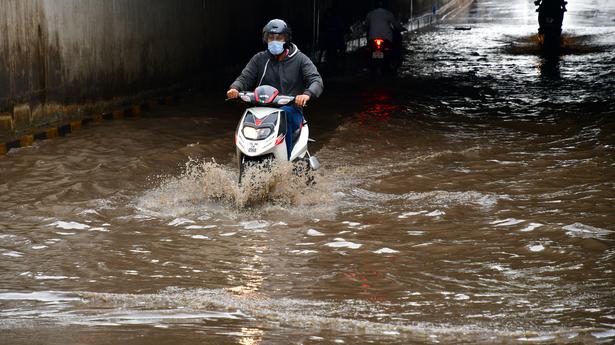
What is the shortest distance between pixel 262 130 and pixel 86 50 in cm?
585

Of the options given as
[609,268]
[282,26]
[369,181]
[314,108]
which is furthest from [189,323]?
[314,108]

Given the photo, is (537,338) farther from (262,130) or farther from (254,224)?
(262,130)

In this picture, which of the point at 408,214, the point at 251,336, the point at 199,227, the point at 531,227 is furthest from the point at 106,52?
the point at 251,336

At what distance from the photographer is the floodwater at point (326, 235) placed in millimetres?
5668

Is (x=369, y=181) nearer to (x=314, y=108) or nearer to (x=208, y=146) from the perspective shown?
(x=208, y=146)

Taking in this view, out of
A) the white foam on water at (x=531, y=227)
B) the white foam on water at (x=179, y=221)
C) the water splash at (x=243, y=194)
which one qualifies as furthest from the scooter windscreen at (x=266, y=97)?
the white foam on water at (x=531, y=227)

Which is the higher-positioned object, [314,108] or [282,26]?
[282,26]

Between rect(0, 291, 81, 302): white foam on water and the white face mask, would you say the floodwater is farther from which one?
the white face mask

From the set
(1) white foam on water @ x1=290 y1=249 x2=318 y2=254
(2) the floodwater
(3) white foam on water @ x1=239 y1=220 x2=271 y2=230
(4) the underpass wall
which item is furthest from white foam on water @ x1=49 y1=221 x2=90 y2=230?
(4) the underpass wall

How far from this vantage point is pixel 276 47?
9039mm

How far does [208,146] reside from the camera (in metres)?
12.6

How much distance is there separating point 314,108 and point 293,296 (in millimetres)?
10388

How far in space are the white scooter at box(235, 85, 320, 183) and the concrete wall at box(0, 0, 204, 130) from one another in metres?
4.10

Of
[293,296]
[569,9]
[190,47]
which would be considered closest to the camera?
[293,296]
